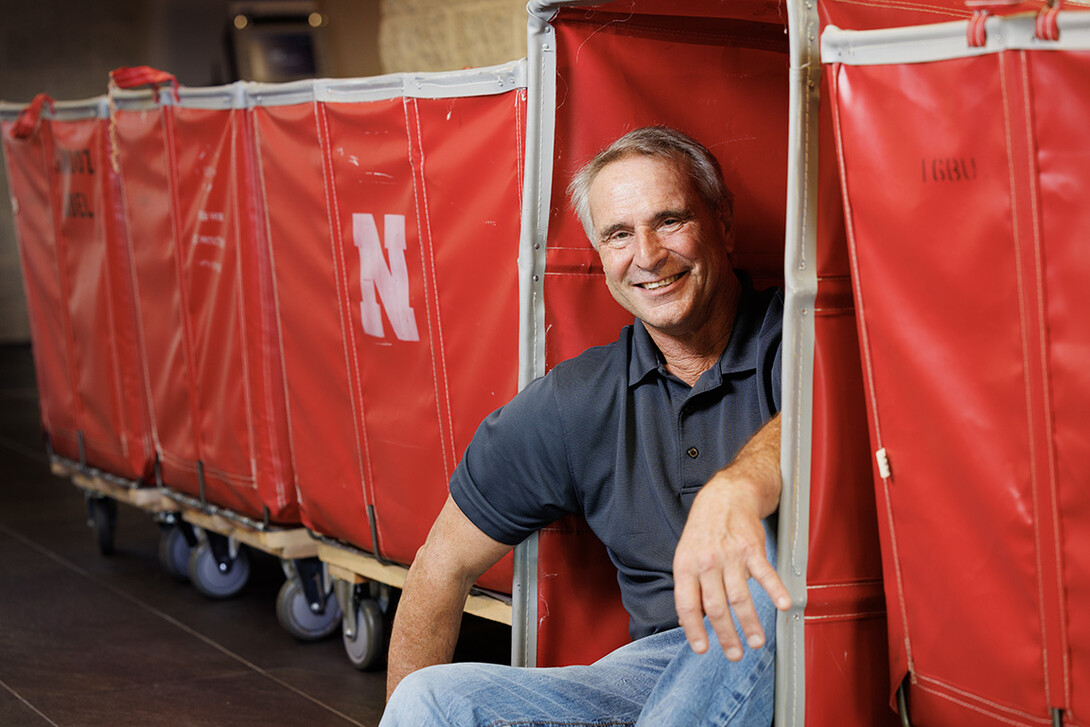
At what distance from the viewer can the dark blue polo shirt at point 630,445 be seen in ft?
7.77

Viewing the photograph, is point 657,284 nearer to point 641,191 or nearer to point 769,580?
point 641,191

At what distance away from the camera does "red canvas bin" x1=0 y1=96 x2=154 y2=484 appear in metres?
4.62

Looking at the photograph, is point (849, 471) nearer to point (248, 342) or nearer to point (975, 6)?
point (975, 6)

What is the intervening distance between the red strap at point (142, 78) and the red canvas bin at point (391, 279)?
0.60 metres

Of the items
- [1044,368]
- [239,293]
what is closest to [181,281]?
[239,293]

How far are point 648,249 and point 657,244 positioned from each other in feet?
0.08

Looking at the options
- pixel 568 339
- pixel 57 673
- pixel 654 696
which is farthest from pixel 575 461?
pixel 57 673

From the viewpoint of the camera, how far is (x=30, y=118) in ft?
16.0

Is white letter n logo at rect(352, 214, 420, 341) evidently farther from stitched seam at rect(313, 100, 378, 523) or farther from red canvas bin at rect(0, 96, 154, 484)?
red canvas bin at rect(0, 96, 154, 484)

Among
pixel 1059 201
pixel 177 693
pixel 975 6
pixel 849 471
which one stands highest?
pixel 975 6

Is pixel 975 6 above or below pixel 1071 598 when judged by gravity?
above

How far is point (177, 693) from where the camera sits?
12.0ft

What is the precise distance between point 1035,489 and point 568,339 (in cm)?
115

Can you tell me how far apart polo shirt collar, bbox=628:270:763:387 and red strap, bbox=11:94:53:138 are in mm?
3197
